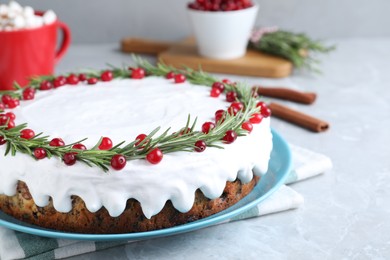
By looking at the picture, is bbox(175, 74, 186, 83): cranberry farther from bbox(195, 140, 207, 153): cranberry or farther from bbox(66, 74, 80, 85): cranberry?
bbox(195, 140, 207, 153): cranberry

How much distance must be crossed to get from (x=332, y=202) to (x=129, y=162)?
0.47 meters

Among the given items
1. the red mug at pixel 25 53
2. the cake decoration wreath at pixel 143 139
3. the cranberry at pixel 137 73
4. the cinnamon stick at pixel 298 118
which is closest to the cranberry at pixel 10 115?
the cake decoration wreath at pixel 143 139

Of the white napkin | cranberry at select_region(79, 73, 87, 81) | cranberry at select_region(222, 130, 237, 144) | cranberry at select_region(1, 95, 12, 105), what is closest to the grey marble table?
the white napkin

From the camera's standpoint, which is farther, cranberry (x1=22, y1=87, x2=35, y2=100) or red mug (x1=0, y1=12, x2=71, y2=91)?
red mug (x1=0, y1=12, x2=71, y2=91)

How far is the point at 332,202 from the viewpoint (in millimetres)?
1307

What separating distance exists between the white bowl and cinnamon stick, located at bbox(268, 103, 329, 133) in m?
0.39

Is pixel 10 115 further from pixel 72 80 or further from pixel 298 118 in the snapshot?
pixel 298 118

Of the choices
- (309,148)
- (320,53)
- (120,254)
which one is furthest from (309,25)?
(120,254)

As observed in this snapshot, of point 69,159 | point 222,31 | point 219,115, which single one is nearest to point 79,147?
point 69,159

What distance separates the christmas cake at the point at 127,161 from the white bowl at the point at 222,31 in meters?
0.78

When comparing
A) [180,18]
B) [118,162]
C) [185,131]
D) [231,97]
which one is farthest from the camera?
Answer: [180,18]

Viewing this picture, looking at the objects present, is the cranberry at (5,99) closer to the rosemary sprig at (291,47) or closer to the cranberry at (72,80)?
the cranberry at (72,80)

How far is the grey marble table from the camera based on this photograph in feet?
3.68

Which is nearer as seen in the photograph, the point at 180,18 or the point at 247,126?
the point at 247,126
